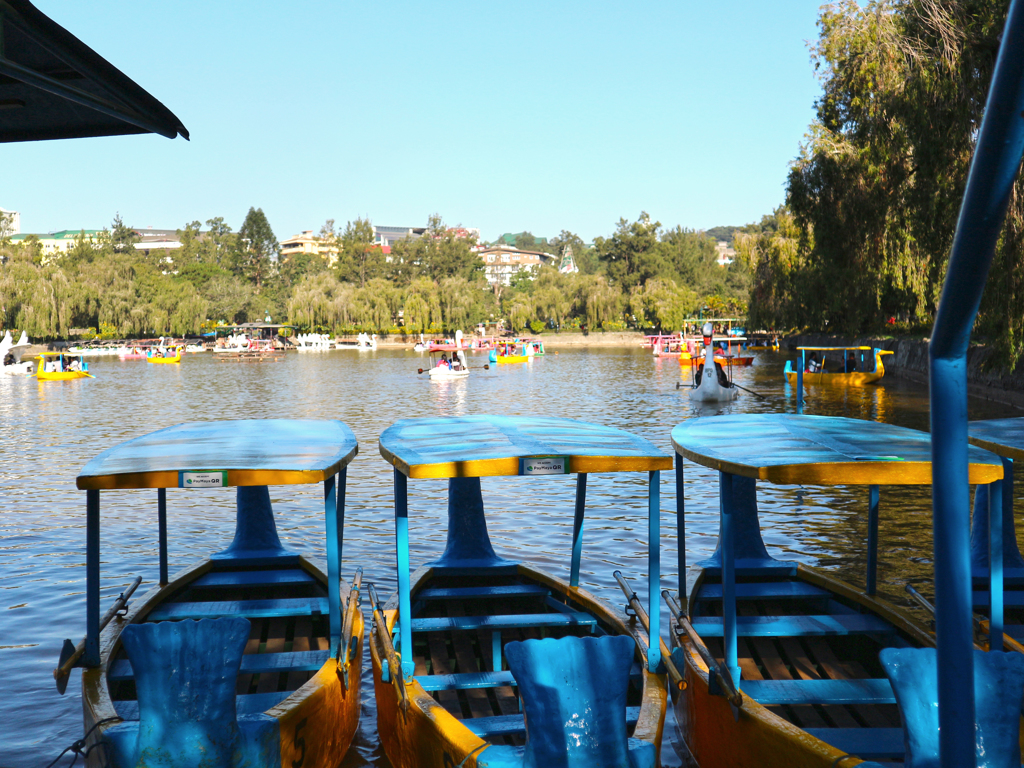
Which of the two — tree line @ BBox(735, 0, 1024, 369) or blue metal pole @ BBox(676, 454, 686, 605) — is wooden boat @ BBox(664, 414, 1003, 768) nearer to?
blue metal pole @ BBox(676, 454, 686, 605)

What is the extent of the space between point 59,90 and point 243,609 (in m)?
3.52

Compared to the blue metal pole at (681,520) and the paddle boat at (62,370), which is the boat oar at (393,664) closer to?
the blue metal pole at (681,520)

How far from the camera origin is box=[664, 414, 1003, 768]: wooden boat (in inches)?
168

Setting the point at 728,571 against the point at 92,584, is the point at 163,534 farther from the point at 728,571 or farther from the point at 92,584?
the point at 728,571

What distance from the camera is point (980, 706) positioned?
3.62 metres

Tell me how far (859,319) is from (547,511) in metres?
19.4

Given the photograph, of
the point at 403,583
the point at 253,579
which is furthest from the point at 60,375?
the point at 403,583

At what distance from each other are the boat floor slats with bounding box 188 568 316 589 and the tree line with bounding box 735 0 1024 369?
13.2 metres

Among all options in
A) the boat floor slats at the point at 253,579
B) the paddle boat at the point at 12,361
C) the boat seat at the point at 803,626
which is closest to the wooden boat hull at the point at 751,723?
the boat seat at the point at 803,626

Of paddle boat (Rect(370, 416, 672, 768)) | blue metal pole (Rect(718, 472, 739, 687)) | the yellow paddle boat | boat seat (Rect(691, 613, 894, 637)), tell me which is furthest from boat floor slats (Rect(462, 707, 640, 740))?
the yellow paddle boat

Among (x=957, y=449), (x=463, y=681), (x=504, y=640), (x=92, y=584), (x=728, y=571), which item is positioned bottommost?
(x=504, y=640)

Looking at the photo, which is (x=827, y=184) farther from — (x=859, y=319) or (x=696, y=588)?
(x=696, y=588)

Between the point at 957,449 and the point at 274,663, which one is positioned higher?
the point at 957,449

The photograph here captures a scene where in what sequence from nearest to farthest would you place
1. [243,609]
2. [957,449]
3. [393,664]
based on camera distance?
[957,449] → [393,664] → [243,609]
